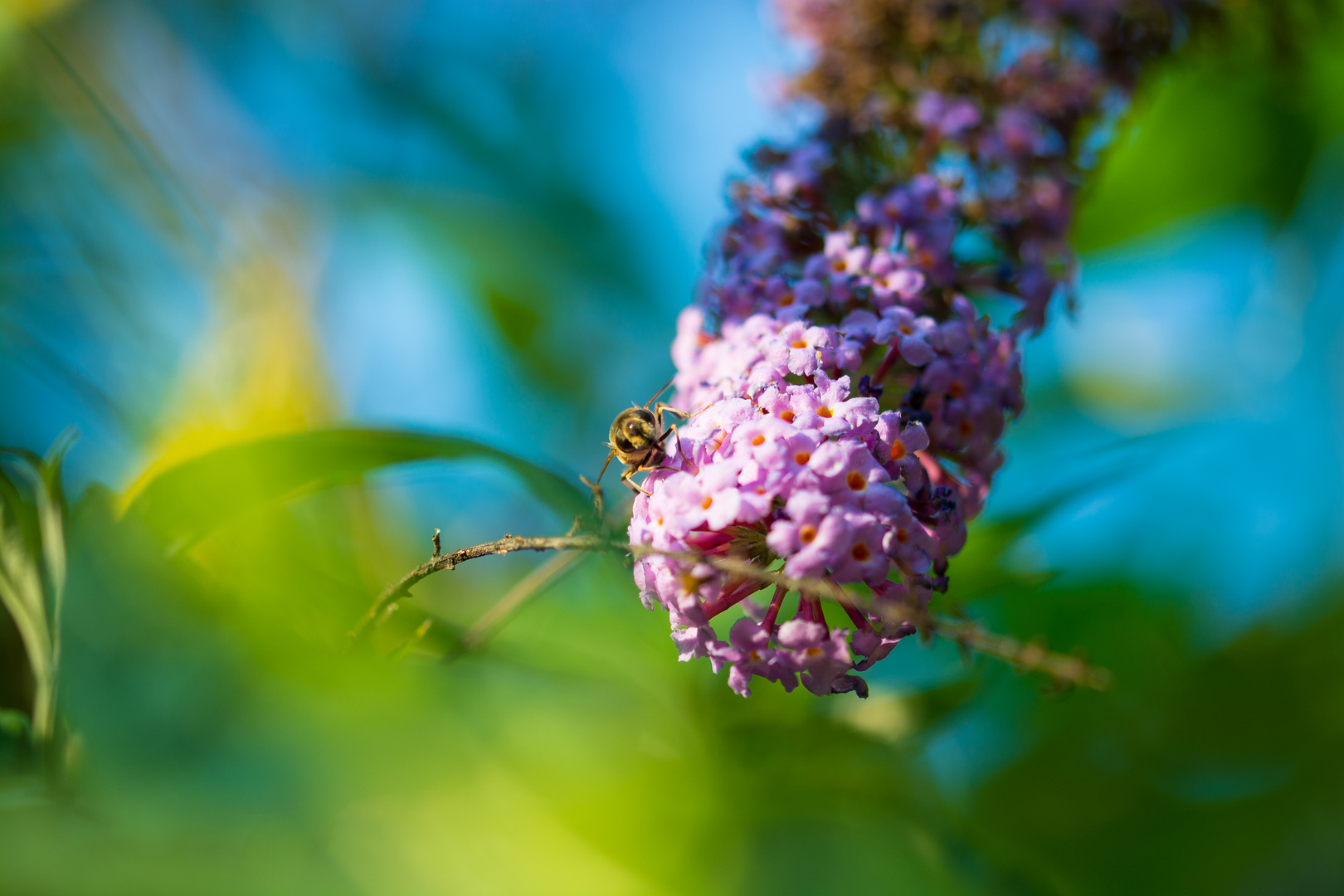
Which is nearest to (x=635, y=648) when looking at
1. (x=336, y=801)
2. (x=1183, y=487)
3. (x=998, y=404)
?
(x=336, y=801)

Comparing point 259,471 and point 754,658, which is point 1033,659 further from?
point 259,471

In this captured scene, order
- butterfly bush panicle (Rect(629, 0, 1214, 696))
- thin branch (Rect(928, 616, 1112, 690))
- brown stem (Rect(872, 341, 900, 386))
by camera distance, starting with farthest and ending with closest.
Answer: brown stem (Rect(872, 341, 900, 386)) < butterfly bush panicle (Rect(629, 0, 1214, 696)) < thin branch (Rect(928, 616, 1112, 690))

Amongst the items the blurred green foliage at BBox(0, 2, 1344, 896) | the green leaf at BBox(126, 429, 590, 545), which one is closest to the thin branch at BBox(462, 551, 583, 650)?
the blurred green foliage at BBox(0, 2, 1344, 896)

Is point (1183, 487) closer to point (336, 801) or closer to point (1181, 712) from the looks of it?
point (1181, 712)

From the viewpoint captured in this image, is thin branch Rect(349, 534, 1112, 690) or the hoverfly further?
the hoverfly

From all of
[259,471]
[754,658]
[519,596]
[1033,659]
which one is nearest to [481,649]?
[519,596]

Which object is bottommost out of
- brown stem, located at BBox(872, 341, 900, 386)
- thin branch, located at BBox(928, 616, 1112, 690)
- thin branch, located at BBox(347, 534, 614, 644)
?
thin branch, located at BBox(928, 616, 1112, 690)

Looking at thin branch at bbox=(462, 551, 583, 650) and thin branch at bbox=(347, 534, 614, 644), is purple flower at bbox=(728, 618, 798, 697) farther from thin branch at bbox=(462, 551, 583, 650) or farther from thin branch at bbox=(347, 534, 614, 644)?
thin branch at bbox=(462, 551, 583, 650)
